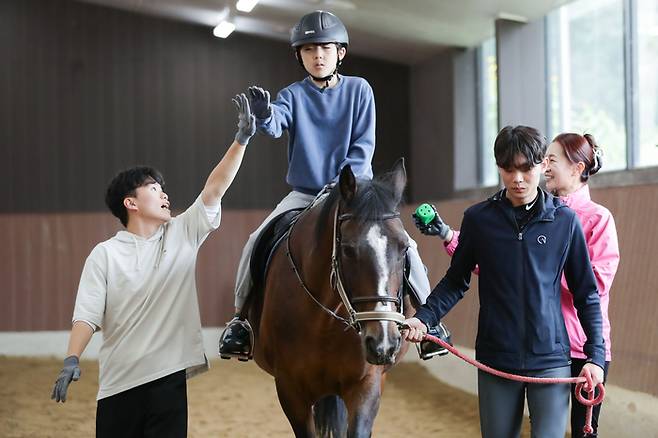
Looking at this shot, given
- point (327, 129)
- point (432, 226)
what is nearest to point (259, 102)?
point (327, 129)

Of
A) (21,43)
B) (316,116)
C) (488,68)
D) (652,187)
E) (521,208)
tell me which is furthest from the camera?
(21,43)

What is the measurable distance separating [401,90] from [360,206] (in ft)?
26.6

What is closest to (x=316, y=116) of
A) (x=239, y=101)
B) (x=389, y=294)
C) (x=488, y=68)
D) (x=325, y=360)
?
(x=239, y=101)

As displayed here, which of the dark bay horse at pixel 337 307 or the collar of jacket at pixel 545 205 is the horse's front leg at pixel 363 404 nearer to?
the dark bay horse at pixel 337 307

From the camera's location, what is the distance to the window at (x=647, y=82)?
5.47m

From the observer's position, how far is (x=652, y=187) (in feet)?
15.3

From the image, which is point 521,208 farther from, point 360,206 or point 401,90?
point 401,90

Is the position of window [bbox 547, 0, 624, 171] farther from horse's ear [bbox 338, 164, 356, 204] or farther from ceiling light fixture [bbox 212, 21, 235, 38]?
ceiling light fixture [bbox 212, 21, 235, 38]

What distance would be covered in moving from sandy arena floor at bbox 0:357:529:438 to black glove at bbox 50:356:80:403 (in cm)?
291

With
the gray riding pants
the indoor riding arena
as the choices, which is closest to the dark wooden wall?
the indoor riding arena

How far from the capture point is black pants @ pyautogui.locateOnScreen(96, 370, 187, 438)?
2.69m

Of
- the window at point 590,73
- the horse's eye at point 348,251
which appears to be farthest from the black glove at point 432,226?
the window at point 590,73

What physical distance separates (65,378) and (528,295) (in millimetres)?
1301

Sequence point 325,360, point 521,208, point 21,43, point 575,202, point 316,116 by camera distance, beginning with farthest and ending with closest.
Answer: point 21,43, point 316,116, point 325,360, point 575,202, point 521,208
